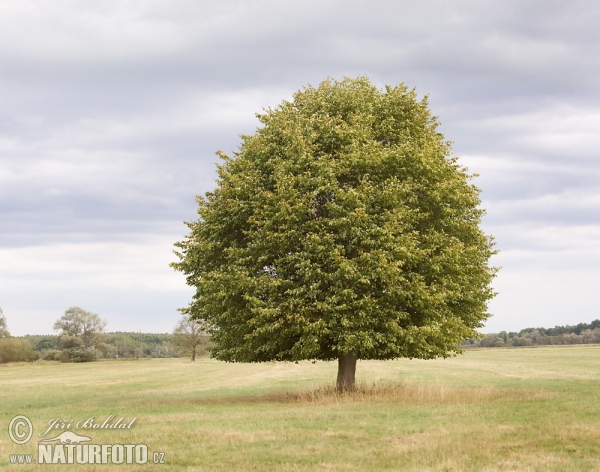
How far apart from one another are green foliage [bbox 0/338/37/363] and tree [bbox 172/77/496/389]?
361ft

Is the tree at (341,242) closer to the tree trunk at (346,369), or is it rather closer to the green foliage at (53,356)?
the tree trunk at (346,369)

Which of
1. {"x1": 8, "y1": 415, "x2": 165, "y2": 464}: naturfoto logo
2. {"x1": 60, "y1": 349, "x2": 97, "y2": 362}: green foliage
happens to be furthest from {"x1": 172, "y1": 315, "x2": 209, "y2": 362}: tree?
{"x1": 8, "y1": 415, "x2": 165, "y2": 464}: naturfoto logo

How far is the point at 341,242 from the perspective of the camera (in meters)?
29.5

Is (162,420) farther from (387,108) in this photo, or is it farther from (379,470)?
(387,108)

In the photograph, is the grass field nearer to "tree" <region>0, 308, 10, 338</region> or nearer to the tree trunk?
the tree trunk

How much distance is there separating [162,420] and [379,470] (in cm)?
1271

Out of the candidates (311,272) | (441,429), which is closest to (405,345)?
(311,272)

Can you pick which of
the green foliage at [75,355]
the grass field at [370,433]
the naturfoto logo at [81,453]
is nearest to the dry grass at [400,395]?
the grass field at [370,433]

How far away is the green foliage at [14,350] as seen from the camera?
416ft

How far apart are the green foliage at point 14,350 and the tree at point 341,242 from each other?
110175 millimetres

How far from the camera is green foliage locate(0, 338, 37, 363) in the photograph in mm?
126938

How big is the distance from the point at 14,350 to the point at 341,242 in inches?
4704

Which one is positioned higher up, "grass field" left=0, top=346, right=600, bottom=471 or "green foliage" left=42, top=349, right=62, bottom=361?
"grass field" left=0, top=346, right=600, bottom=471

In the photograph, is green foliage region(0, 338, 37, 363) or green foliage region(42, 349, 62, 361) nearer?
green foliage region(0, 338, 37, 363)
